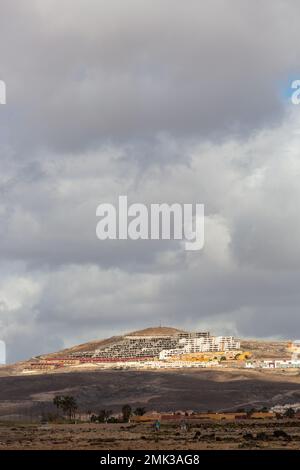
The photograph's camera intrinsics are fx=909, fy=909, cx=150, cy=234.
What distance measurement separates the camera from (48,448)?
93.9 m

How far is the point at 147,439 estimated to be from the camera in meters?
108

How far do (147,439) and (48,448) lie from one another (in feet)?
57.8
